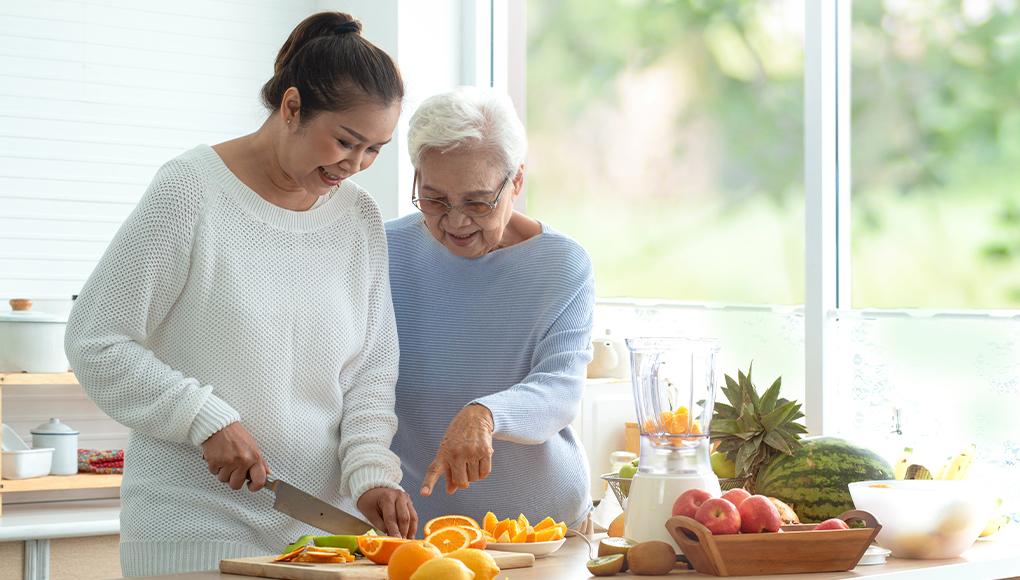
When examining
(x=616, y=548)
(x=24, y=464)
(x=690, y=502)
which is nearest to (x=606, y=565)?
(x=616, y=548)

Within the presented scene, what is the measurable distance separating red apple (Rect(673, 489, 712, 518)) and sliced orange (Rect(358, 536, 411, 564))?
379mm

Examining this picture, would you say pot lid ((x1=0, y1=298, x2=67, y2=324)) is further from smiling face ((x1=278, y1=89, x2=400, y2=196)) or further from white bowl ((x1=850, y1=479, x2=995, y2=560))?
white bowl ((x1=850, y1=479, x2=995, y2=560))

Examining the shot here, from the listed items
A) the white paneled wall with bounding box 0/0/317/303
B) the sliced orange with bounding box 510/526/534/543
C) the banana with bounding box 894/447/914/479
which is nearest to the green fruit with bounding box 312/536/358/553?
the sliced orange with bounding box 510/526/534/543

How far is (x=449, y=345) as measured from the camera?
7.06ft

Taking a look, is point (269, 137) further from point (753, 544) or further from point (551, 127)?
point (551, 127)

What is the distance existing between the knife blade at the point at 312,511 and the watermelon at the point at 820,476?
27.0 inches

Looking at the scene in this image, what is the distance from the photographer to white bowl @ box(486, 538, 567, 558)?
1736 millimetres

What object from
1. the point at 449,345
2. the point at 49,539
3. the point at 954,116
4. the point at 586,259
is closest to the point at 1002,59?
the point at 954,116

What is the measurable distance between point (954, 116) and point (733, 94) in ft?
2.30

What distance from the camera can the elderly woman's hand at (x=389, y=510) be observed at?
185cm

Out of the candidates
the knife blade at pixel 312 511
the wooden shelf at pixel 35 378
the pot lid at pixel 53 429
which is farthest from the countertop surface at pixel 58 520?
the knife blade at pixel 312 511

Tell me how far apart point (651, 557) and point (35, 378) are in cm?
233

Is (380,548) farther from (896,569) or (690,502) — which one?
(896,569)

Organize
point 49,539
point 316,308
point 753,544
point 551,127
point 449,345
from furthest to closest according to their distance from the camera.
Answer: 1. point 551,127
2. point 49,539
3. point 449,345
4. point 316,308
5. point 753,544
